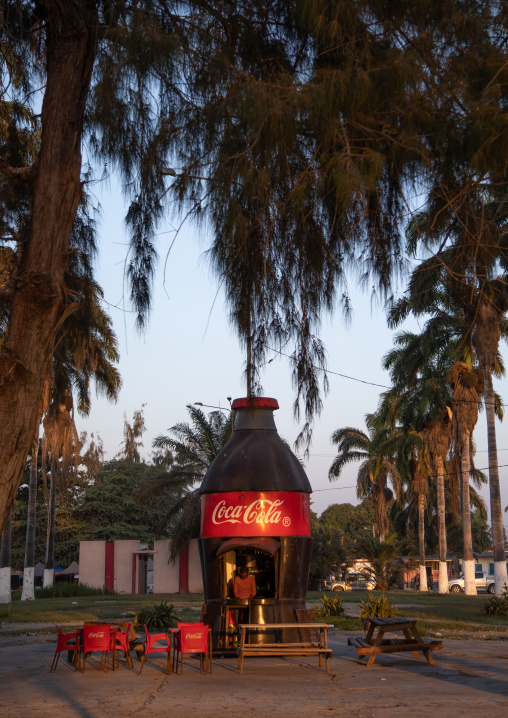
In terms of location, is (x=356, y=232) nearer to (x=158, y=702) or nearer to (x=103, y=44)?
(x=103, y=44)

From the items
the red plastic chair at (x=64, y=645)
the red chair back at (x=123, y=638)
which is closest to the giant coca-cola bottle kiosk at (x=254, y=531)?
the red chair back at (x=123, y=638)

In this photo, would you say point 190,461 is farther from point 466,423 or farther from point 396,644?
point 396,644

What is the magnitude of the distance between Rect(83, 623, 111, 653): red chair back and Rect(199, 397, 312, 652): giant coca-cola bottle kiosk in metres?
2.53

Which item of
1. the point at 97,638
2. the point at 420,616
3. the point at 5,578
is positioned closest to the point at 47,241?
the point at 97,638

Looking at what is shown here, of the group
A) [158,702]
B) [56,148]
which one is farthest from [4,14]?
[158,702]

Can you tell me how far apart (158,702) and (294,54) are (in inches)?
277

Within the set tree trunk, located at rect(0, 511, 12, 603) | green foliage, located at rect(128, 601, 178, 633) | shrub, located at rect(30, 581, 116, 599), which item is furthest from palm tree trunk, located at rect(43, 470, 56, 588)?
green foliage, located at rect(128, 601, 178, 633)

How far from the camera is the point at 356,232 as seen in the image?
7.66m

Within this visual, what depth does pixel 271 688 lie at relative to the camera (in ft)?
31.6

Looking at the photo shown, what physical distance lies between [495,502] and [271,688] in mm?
20637

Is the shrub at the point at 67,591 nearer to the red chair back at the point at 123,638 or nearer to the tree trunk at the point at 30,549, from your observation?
the tree trunk at the point at 30,549

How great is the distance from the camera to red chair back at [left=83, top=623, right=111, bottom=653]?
433 inches

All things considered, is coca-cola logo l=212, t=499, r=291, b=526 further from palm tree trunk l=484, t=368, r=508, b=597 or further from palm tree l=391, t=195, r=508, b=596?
palm tree trunk l=484, t=368, r=508, b=597

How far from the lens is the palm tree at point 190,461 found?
118 ft
